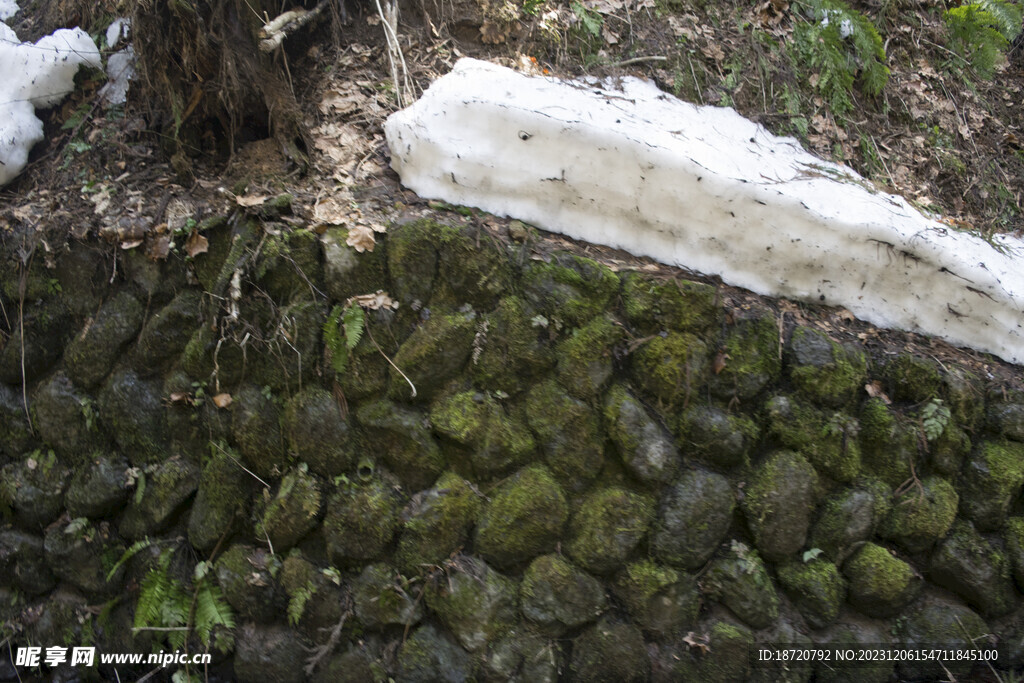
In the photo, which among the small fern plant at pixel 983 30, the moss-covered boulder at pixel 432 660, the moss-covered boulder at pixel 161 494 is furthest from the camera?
the small fern plant at pixel 983 30

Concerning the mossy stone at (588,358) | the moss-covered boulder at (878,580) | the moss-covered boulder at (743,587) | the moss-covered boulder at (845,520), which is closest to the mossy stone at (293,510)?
the mossy stone at (588,358)

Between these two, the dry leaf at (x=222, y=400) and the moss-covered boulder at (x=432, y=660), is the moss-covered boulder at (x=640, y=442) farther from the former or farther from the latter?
the dry leaf at (x=222, y=400)

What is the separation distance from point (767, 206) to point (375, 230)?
2.31 metres

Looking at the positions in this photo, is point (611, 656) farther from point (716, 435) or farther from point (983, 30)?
point (983, 30)

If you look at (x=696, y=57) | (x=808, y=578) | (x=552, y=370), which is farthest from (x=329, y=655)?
(x=696, y=57)

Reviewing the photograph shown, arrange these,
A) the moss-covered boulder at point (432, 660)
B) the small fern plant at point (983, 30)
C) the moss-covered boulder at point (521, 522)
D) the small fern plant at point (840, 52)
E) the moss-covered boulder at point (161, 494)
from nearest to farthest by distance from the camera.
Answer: the moss-covered boulder at point (432, 660), the moss-covered boulder at point (521, 522), the moss-covered boulder at point (161, 494), the small fern plant at point (840, 52), the small fern plant at point (983, 30)

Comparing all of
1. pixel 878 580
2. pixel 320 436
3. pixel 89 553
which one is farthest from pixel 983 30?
pixel 89 553

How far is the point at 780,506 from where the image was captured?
10.6 ft

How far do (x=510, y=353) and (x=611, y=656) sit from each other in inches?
66.5

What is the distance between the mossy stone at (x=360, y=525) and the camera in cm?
321

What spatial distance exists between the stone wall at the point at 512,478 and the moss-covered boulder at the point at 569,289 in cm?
1

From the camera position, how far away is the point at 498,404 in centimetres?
333

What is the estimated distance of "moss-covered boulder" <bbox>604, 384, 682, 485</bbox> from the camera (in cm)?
322

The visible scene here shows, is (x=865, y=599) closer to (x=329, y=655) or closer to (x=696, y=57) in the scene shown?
(x=329, y=655)
